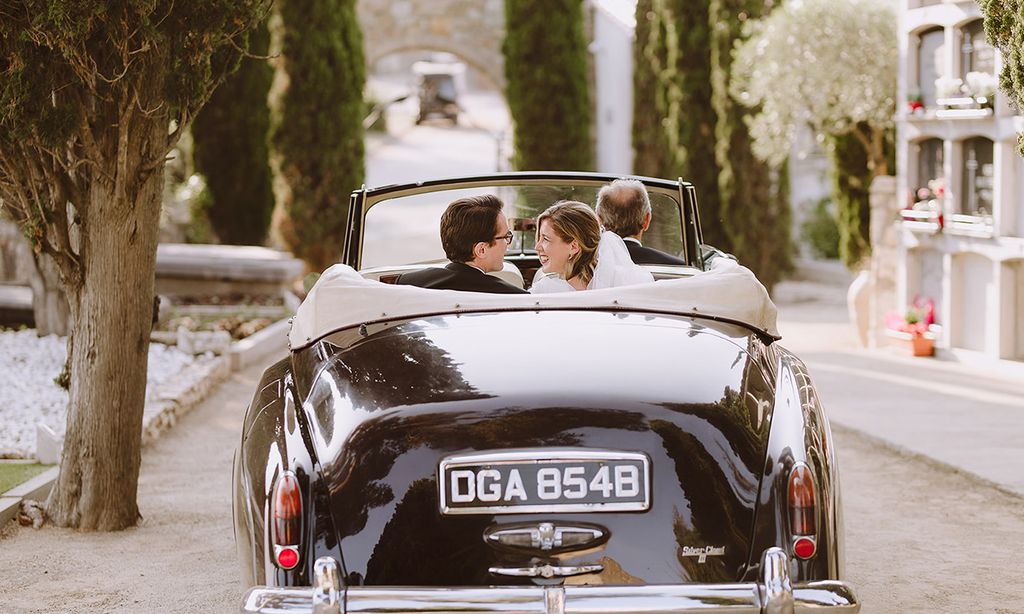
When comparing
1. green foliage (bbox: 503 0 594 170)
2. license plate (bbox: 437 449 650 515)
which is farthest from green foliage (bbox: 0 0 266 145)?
green foliage (bbox: 503 0 594 170)

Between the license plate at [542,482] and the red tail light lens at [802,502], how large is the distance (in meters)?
0.38

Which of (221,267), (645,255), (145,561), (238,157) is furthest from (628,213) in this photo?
(238,157)

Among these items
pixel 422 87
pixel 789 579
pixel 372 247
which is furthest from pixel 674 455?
pixel 422 87

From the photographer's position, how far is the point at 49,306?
1205cm

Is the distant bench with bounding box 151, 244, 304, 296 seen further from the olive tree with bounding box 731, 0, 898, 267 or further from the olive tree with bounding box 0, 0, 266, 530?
the olive tree with bounding box 0, 0, 266, 530

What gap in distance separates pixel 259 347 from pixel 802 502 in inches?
400

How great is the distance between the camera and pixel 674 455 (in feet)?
10.7

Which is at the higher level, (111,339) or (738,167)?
(738,167)

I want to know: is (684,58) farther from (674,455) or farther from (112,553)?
(674,455)

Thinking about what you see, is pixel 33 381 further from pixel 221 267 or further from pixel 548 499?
pixel 548 499

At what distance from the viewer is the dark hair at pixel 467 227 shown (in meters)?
4.40

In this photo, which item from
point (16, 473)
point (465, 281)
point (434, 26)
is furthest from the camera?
point (434, 26)

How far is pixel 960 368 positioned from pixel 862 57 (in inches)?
203

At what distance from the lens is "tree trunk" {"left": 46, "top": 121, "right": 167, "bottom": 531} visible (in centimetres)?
595
